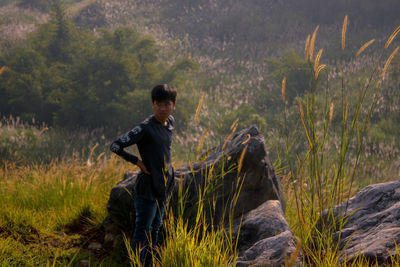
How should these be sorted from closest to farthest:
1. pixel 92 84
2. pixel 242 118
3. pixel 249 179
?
pixel 249 179, pixel 92 84, pixel 242 118

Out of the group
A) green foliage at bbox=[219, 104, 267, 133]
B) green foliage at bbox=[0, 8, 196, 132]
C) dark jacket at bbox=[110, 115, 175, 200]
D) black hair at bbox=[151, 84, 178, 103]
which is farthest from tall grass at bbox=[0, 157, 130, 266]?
green foliage at bbox=[219, 104, 267, 133]

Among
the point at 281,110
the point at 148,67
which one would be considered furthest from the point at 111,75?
the point at 281,110

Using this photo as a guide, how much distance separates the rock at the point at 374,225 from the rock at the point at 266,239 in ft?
1.21

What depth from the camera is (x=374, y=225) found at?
261cm

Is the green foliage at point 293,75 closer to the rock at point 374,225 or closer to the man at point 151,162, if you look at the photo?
the rock at point 374,225

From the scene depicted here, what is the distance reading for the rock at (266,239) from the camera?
2.26m

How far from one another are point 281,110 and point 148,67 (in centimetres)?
507

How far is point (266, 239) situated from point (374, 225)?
0.87 metres

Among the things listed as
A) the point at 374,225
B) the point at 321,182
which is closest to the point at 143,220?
the point at 321,182

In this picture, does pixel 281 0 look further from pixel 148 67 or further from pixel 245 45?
pixel 148 67

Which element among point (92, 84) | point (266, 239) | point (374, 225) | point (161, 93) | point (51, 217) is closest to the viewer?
point (266, 239)

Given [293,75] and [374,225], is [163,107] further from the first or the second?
[293,75]

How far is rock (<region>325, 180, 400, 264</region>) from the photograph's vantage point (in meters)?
2.22

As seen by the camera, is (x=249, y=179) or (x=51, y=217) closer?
(x=249, y=179)
